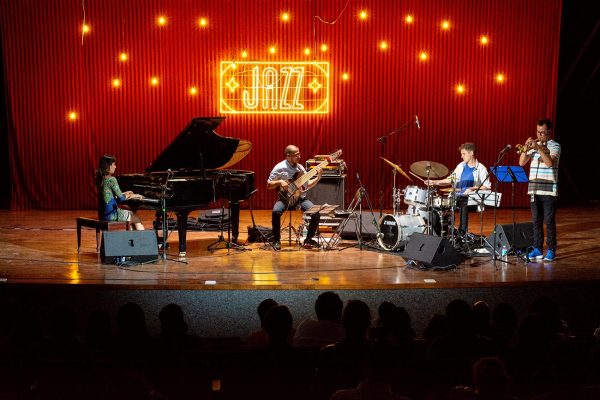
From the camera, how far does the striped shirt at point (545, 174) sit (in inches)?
289

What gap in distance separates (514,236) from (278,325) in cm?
475

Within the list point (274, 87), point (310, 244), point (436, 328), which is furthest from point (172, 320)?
point (274, 87)

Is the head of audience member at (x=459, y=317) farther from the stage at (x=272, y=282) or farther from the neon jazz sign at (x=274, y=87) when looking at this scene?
the neon jazz sign at (x=274, y=87)

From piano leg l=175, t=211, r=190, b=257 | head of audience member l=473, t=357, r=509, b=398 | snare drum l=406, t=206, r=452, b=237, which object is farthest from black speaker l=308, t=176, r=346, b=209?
head of audience member l=473, t=357, r=509, b=398

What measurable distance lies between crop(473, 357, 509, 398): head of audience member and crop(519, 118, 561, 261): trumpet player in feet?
15.6

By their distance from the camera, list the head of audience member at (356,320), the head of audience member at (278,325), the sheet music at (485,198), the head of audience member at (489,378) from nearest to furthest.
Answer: the head of audience member at (489,378) < the head of audience member at (278,325) < the head of audience member at (356,320) < the sheet music at (485,198)

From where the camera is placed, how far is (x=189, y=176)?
8.36 metres

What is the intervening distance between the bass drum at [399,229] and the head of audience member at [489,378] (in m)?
5.30

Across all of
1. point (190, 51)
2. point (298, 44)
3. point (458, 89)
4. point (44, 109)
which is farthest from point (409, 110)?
point (44, 109)

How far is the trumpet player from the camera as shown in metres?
7.23

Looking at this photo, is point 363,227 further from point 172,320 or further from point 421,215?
point 172,320

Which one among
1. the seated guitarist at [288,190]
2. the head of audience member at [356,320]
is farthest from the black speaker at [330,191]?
the head of audience member at [356,320]

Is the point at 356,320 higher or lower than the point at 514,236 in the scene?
lower

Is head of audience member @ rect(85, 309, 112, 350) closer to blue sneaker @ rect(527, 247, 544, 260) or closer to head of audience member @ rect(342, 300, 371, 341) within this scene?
head of audience member @ rect(342, 300, 371, 341)
